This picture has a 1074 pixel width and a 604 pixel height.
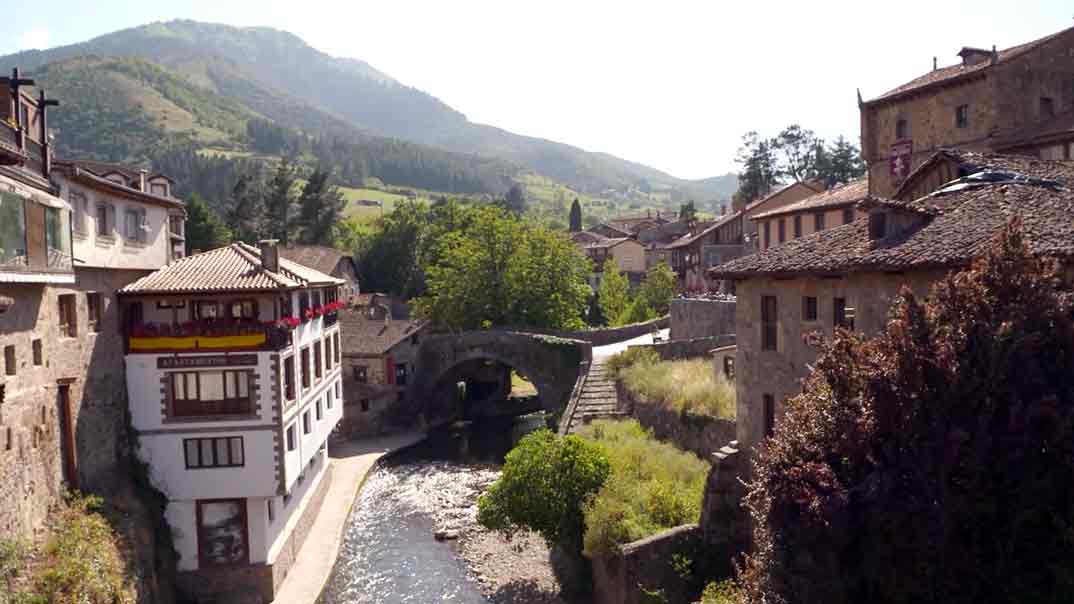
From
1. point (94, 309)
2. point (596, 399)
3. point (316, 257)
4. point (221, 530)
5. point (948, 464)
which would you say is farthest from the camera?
point (316, 257)

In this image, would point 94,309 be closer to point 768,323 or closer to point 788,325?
point 768,323

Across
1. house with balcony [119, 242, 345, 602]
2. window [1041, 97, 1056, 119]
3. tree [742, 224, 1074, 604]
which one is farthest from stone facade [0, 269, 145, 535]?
window [1041, 97, 1056, 119]

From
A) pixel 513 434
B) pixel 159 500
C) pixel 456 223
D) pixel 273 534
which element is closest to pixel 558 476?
pixel 273 534

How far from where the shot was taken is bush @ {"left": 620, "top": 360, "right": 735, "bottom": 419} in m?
27.8

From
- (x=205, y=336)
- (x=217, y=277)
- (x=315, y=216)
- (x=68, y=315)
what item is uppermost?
(x=315, y=216)

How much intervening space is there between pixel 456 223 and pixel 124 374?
49675mm

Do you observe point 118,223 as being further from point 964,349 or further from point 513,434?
point 513,434

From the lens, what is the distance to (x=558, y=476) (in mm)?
26141

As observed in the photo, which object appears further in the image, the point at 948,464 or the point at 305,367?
the point at 305,367

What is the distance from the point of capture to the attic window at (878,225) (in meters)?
17.0

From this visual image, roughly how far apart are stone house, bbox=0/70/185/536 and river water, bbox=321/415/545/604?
9275 mm

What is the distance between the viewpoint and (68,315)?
78.1 ft

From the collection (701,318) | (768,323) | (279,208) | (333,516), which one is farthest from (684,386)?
(279,208)

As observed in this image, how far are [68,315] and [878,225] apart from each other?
2202 centimetres
